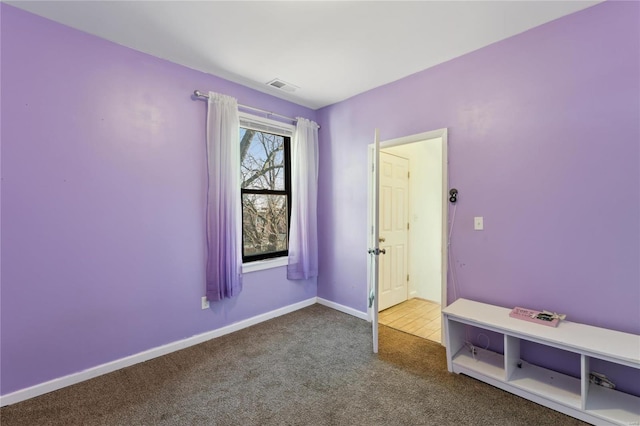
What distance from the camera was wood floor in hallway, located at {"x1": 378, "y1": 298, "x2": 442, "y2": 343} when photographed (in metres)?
3.04

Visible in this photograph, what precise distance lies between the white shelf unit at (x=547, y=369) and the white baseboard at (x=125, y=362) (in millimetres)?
2008

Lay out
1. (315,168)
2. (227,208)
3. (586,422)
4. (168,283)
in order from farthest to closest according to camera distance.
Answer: (315,168)
(227,208)
(168,283)
(586,422)

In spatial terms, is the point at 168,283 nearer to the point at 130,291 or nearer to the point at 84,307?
the point at 130,291

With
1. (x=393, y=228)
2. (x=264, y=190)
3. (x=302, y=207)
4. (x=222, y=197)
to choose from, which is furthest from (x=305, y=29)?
(x=393, y=228)

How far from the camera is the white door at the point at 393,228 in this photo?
360 centimetres

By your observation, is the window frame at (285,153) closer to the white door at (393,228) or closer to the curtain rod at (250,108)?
the curtain rod at (250,108)

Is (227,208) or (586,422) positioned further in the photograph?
(227,208)

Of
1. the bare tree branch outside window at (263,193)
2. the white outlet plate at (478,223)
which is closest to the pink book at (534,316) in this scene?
the white outlet plate at (478,223)

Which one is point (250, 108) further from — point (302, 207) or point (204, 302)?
point (204, 302)

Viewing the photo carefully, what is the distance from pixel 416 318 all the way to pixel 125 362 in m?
2.91

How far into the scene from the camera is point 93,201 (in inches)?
88.0

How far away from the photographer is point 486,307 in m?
2.34

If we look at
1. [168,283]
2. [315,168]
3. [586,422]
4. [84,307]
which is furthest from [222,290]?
[586,422]

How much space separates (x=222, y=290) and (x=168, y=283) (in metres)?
0.49
